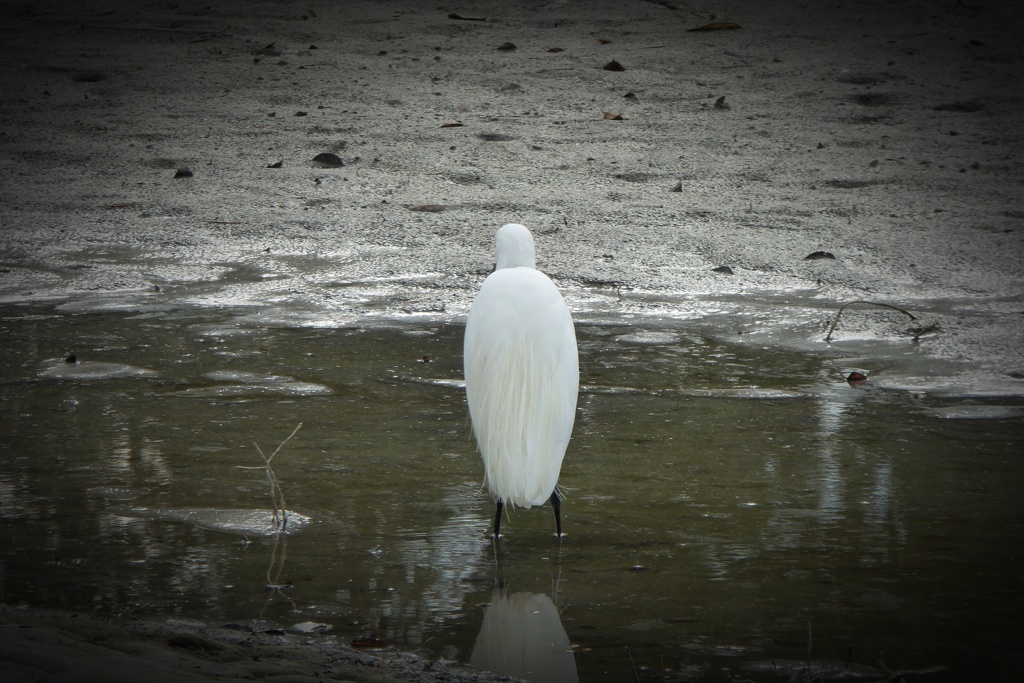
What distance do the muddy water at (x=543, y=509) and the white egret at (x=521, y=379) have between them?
187mm

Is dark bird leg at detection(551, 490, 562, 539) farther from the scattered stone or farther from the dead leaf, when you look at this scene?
the dead leaf

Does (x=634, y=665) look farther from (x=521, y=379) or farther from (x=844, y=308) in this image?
(x=844, y=308)

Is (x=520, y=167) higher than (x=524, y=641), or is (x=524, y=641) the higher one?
(x=520, y=167)

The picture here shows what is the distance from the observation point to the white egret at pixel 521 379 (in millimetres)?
3055

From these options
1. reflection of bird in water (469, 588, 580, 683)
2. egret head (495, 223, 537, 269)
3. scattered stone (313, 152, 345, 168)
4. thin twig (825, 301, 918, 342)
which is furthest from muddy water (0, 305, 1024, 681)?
scattered stone (313, 152, 345, 168)

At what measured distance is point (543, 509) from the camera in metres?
3.37

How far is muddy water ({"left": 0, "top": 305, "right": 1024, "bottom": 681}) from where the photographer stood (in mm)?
2514

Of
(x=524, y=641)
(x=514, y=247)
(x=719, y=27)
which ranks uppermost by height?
(x=719, y=27)

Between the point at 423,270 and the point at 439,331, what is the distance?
2.81 feet

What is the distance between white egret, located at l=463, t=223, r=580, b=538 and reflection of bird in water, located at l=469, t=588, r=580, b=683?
0.39m

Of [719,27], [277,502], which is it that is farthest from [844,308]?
[719,27]

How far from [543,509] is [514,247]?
2.41 feet

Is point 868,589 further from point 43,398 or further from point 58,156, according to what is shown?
point 58,156

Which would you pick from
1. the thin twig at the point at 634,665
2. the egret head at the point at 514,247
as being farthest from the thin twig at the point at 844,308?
the thin twig at the point at 634,665
